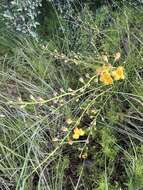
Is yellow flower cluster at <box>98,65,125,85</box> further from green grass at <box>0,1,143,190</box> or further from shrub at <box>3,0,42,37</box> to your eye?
shrub at <box>3,0,42,37</box>

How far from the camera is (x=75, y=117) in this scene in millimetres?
2055

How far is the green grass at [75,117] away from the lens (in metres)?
1.90

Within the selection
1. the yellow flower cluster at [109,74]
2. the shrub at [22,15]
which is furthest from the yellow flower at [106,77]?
the shrub at [22,15]

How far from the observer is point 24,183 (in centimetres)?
180

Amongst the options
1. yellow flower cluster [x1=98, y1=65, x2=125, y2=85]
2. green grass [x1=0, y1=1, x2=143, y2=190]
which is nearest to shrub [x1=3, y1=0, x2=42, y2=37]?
green grass [x1=0, y1=1, x2=143, y2=190]

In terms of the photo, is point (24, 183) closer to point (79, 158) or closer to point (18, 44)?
point (79, 158)

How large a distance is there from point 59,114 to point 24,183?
0.36m

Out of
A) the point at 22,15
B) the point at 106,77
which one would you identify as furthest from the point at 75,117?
the point at 22,15

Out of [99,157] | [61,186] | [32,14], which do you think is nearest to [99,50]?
[32,14]

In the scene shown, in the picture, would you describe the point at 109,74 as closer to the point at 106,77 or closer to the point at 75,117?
the point at 106,77

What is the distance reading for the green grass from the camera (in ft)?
6.22

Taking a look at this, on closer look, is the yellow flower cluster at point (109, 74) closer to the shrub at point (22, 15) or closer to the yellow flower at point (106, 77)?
the yellow flower at point (106, 77)

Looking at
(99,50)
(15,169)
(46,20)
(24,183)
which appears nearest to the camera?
(24,183)

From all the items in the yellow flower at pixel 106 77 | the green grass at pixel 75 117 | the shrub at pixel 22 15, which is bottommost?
the green grass at pixel 75 117
